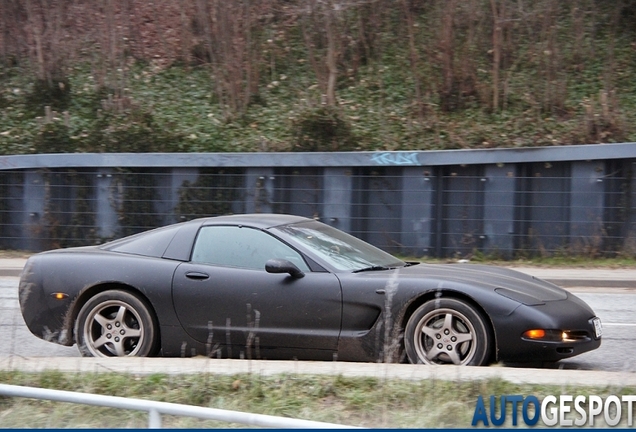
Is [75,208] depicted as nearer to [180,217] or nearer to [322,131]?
[180,217]

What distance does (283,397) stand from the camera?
4.95 meters

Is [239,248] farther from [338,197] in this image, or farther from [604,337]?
[338,197]

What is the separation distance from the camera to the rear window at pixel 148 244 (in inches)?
276

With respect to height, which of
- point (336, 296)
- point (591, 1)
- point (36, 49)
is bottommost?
point (336, 296)

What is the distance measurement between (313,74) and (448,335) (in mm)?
17019

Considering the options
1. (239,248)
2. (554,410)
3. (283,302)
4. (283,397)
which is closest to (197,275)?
(239,248)

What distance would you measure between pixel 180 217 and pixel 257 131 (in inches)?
169

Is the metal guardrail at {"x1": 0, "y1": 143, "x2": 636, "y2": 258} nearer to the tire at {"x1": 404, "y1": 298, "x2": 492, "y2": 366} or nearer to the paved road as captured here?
the paved road

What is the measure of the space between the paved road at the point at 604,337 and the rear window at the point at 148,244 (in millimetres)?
1145

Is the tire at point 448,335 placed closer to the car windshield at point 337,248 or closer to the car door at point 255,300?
the car door at point 255,300

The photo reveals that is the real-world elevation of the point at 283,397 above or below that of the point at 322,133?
below

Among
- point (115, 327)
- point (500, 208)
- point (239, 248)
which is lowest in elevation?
point (115, 327)

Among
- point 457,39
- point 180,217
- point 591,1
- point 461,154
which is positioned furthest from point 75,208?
point 591,1

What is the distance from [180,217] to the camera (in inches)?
634
